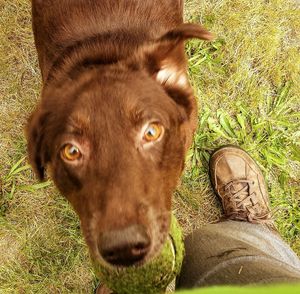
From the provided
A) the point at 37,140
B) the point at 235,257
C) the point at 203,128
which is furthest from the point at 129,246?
the point at 203,128

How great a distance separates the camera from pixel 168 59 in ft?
8.82

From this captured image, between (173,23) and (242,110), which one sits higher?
→ (173,23)

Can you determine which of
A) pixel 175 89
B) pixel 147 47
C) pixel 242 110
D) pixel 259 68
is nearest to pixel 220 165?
pixel 242 110

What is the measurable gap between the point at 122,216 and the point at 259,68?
235 centimetres

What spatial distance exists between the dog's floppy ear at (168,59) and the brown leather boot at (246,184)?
1082 millimetres

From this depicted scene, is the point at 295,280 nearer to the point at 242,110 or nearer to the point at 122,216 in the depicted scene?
the point at 122,216

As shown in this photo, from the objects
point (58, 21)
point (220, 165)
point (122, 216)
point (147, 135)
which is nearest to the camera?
point (122, 216)

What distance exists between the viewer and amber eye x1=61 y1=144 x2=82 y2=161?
2.37m

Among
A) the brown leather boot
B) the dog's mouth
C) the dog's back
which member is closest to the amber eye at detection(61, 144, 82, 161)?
the dog's mouth

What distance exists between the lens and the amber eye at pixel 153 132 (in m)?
2.36

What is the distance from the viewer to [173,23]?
3.09m

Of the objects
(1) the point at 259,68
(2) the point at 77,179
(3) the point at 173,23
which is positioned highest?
(3) the point at 173,23

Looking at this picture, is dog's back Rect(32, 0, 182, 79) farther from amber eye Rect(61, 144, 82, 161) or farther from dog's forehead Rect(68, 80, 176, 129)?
amber eye Rect(61, 144, 82, 161)

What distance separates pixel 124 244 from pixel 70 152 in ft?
1.94
